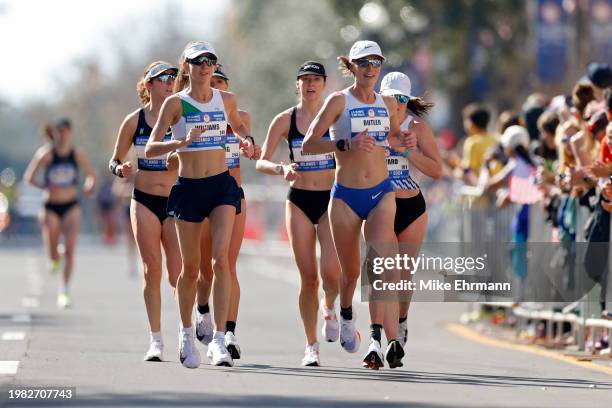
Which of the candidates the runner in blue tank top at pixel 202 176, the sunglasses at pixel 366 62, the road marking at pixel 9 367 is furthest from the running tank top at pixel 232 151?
the road marking at pixel 9 367

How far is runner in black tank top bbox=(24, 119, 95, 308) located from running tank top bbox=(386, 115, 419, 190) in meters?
8.44

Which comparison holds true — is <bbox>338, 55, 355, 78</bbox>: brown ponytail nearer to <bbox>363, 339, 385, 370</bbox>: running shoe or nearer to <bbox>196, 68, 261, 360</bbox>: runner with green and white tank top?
<bbox>196, 68, 261, 360</bbox>: runner with green and white tank top

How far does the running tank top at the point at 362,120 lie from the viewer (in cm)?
1293

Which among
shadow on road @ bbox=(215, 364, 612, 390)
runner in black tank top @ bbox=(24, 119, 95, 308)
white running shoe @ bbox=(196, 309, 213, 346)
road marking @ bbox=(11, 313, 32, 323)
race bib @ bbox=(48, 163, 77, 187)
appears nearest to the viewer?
shadow on road @ bbox=(215, 364, 612, 390)

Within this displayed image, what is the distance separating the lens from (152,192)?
1398 centimetres

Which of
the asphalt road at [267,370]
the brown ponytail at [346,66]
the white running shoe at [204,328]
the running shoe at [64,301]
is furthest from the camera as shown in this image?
the running shoe at [64,301]

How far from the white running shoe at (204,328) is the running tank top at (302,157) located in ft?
4.32

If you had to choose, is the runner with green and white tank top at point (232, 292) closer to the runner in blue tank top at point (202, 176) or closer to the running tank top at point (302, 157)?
the running tank top at point (302, 157)

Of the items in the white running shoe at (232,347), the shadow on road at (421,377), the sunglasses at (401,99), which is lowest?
the shadow on road at (421,377)

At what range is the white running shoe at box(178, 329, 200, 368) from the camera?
510 inches

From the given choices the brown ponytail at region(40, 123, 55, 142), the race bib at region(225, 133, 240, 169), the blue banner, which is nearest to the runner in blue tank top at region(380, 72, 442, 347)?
the race bib at region(225, 133, 240, 169)

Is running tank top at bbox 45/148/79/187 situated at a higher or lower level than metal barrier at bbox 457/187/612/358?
higher

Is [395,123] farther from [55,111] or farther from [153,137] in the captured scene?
[55,111]

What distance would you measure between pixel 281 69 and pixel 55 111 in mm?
57433
